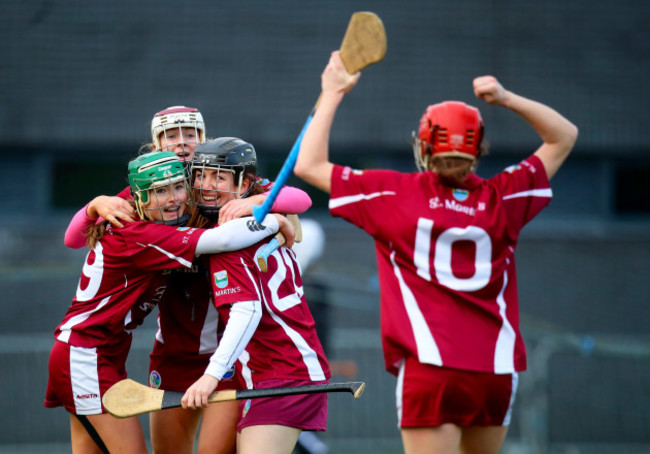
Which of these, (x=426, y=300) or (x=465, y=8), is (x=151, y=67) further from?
(x=426, y=300)

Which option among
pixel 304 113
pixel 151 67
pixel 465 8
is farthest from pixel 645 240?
pixel 151 67

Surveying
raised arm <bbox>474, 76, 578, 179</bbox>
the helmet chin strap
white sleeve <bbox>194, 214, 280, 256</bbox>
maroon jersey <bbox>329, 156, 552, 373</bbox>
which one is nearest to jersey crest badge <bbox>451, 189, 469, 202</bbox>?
maroon jersey <bbox>329, 156, 552, 373</bbox>

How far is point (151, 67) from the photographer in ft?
33.0

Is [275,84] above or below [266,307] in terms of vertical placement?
above

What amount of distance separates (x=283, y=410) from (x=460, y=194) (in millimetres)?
1118

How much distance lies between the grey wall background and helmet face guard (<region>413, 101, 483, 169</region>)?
21.1 feet

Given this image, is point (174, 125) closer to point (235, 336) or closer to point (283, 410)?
point (235, 336)

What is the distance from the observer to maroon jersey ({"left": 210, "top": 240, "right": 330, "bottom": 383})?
11.8 ft

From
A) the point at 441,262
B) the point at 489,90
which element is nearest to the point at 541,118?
the point at 489,90

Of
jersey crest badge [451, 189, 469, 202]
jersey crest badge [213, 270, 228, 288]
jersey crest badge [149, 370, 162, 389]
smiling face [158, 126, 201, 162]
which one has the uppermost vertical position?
smiling face [158, 126, 201, 162]

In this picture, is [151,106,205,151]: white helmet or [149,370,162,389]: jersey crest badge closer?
[149,370,162,389]: jersey crest badge

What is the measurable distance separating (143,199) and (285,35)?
6.62 metres

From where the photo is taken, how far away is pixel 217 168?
3848mm

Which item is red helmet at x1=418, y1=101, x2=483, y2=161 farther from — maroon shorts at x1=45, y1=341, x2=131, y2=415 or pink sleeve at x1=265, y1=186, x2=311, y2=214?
maroon shorts at x1=45, y1=341, x2=131, y2=415
